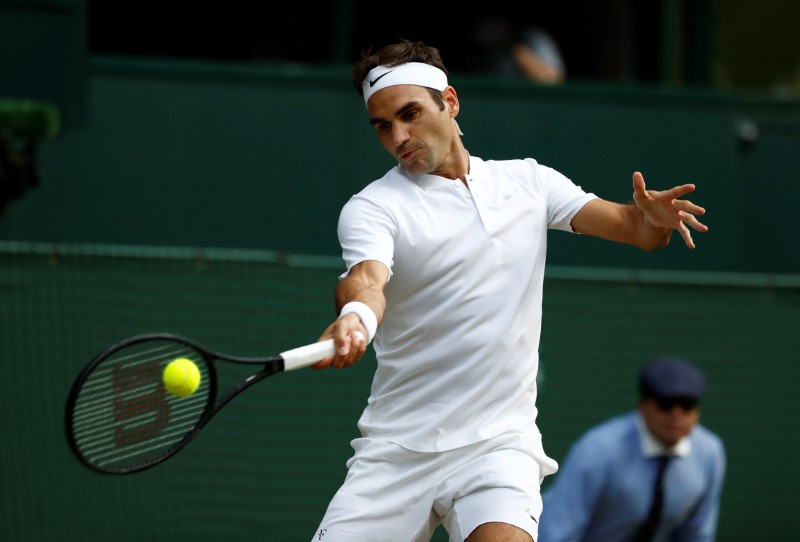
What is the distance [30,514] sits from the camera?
6.91 m

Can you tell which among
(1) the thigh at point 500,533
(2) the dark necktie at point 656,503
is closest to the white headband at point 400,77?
A: (1) the thigh at point 500,533

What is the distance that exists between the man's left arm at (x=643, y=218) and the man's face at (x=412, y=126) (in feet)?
1.60

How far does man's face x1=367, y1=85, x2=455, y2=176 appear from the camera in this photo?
4.22m

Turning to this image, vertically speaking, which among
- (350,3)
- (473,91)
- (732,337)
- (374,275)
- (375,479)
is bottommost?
(375,479)

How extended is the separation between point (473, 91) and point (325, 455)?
8.44 feet

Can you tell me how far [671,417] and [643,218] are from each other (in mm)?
1748

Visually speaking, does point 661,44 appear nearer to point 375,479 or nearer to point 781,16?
point 781,16

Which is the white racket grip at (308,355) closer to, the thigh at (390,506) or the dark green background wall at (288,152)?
the thigh at (390,506)

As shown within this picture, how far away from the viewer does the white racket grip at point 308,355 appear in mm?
3625

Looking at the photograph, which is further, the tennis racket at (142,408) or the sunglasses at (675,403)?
the sunglasses at (675,403)

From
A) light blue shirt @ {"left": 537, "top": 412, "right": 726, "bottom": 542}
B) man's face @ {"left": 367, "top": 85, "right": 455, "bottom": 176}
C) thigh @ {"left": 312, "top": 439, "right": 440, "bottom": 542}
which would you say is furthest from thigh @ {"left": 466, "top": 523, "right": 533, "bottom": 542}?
light blue shirt @ {"left": 537, "top": 412, "right": 726, "bottom": 542}

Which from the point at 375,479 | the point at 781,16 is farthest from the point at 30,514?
the point at 781,16

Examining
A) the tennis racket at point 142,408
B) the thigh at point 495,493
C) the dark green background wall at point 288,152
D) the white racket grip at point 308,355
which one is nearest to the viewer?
the white racket grip at point 308,355

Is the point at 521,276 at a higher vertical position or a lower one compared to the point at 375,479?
higher
